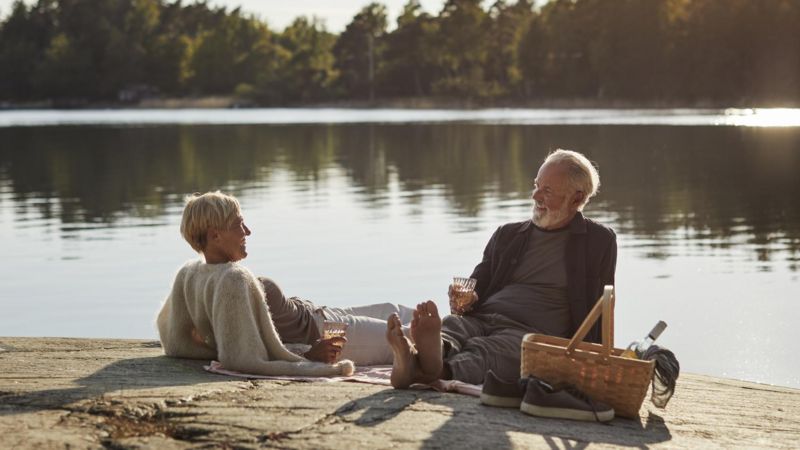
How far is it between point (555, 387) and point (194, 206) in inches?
74.5

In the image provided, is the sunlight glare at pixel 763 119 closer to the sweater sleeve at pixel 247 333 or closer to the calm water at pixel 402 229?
the calm water at pixel 402 229

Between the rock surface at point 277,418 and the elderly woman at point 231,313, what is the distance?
147mm

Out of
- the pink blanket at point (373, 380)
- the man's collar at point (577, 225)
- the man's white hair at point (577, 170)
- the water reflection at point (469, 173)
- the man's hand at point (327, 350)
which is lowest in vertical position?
the water reflection at point (469, 173)

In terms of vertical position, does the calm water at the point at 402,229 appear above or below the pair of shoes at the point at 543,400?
below

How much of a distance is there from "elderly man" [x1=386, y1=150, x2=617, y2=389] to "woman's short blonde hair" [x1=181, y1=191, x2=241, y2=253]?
119 centimetres

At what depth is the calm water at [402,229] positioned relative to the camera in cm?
1153

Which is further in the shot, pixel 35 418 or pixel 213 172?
pixel 213 172

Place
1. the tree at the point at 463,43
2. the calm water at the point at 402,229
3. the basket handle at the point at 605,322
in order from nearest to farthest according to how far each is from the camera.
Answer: the basket handle at the point at 605,322 → the calm water at the point at 402,229 → the tree at the point at 463,43

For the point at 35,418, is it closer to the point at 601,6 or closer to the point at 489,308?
the point at 489,308

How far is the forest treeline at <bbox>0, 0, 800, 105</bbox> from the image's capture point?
9425 centimetres

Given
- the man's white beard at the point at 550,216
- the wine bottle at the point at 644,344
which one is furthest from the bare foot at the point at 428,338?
the man's white beard at the point at 550,216

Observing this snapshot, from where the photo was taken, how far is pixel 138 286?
13.4 metres

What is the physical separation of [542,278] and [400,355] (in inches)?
42.3

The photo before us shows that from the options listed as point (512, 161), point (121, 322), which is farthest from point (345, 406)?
point (512, 161)
